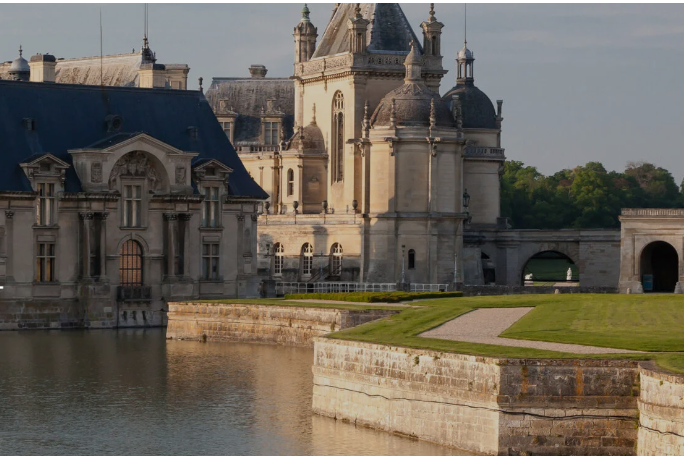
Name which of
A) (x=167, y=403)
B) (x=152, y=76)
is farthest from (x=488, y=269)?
(x=167, y=403)

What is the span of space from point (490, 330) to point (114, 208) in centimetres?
3316

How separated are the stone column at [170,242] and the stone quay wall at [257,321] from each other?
25.1ft

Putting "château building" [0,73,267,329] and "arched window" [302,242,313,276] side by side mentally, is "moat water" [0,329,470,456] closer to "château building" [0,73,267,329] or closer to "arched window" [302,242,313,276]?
"château building" [0,73,267,329]

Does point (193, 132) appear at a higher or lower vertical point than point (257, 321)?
higher

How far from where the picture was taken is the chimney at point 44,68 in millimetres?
93875

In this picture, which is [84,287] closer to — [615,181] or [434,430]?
[434,430]

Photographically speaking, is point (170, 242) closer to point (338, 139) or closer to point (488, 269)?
point (338, 139)

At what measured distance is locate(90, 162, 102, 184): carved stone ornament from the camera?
3083 inches

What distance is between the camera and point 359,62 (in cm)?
10425

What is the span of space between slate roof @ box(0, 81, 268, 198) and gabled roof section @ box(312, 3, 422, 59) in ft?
69.8

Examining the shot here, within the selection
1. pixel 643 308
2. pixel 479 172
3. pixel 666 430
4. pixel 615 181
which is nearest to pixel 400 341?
pixel 666 430

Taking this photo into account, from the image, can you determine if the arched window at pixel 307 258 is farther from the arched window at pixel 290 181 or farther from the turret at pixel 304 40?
the turret at pixel 304 40

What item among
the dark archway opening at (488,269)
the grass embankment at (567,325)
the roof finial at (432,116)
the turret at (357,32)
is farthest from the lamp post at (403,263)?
the grass embankment at (567,325)

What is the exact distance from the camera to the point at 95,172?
3086 inches
